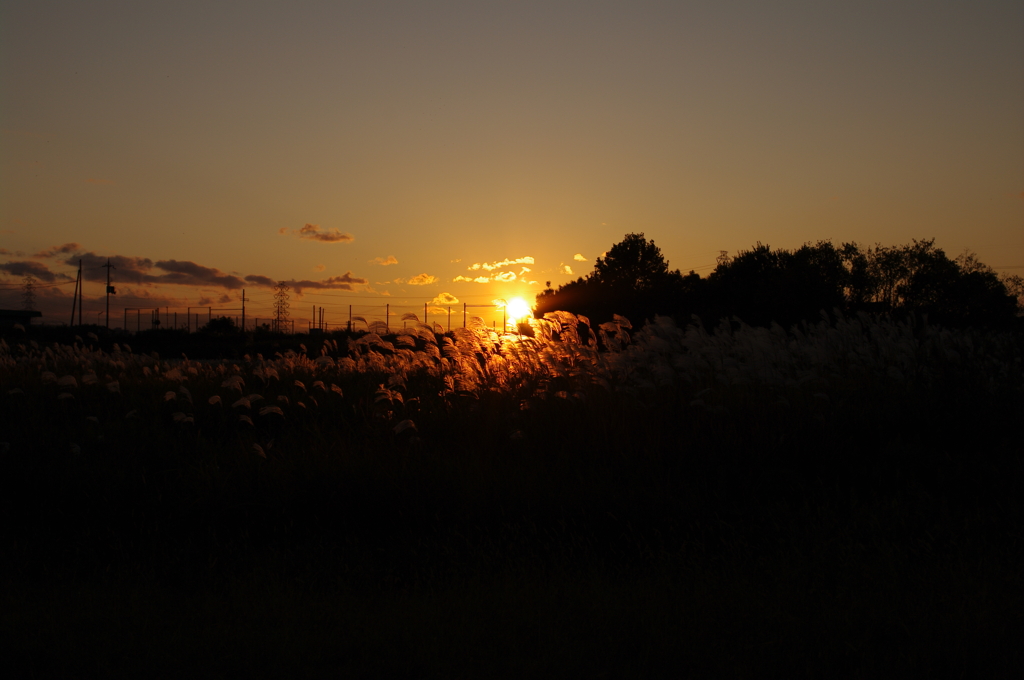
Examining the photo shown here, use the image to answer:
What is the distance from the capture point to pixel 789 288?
3444cm

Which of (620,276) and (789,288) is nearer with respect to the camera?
(789,288)

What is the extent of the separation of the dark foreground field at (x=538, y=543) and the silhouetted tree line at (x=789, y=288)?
17.8 metres

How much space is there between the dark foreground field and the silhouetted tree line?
17.8 m

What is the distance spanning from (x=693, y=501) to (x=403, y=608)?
232cm

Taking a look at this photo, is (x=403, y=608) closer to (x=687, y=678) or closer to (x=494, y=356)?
(x=687, y=678)

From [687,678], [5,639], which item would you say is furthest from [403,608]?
[5,639]

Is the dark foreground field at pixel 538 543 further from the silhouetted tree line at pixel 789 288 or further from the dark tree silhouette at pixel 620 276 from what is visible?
the dark tree silhouette at pixel 620 276

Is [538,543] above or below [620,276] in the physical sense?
below

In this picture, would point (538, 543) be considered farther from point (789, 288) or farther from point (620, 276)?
point (620, 276)

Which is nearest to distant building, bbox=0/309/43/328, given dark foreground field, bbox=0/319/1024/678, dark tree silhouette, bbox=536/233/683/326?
dark tree silhouette, bbox=536/233/683/326

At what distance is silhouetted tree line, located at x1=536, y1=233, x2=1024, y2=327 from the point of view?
3375cm

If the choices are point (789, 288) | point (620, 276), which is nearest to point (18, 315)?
point (620, 276)

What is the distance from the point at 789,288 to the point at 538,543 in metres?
33.1

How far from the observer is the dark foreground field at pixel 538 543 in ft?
10.6
